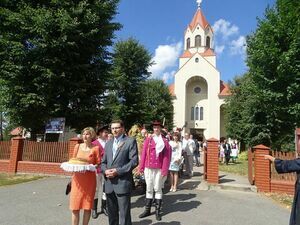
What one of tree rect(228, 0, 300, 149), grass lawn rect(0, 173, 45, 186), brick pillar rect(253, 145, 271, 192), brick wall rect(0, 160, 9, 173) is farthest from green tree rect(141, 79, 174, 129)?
brick pillar rect(253, 145, 271, 192)

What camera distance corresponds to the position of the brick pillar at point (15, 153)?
46.0 feet

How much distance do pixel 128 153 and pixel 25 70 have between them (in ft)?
36.3

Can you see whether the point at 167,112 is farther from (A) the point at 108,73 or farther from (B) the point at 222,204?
(B) the point at 222,204

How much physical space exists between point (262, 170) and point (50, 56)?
33.2ft

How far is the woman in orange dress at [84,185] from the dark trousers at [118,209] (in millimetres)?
352

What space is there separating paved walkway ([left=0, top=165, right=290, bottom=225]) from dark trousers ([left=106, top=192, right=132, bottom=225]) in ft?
4.46

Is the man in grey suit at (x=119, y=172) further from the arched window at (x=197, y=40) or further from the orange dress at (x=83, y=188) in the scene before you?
the arched window at (x=197, y=40)

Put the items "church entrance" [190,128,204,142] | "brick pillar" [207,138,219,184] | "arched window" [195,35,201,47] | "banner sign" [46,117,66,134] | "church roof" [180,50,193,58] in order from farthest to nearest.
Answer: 1. "arched window" [195,35,201,47]
2. "church roof" [180,50,193,58]
3. "church entrance" [190,128,204,142]
4. "banner sign" [46,117,66,134]
5. "brick pillar" [207,138,219,184]

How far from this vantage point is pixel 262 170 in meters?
10.4

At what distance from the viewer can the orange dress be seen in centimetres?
533

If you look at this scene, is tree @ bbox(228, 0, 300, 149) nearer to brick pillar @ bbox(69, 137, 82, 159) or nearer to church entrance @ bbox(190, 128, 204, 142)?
brick pillar @ bbox(69, 137, 82, 159)

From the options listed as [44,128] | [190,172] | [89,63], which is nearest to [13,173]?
[44,128]

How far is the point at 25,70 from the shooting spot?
1475cm

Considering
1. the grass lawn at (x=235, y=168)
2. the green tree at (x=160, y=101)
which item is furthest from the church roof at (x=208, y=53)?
the grass lawn at (x=235, y=168)
